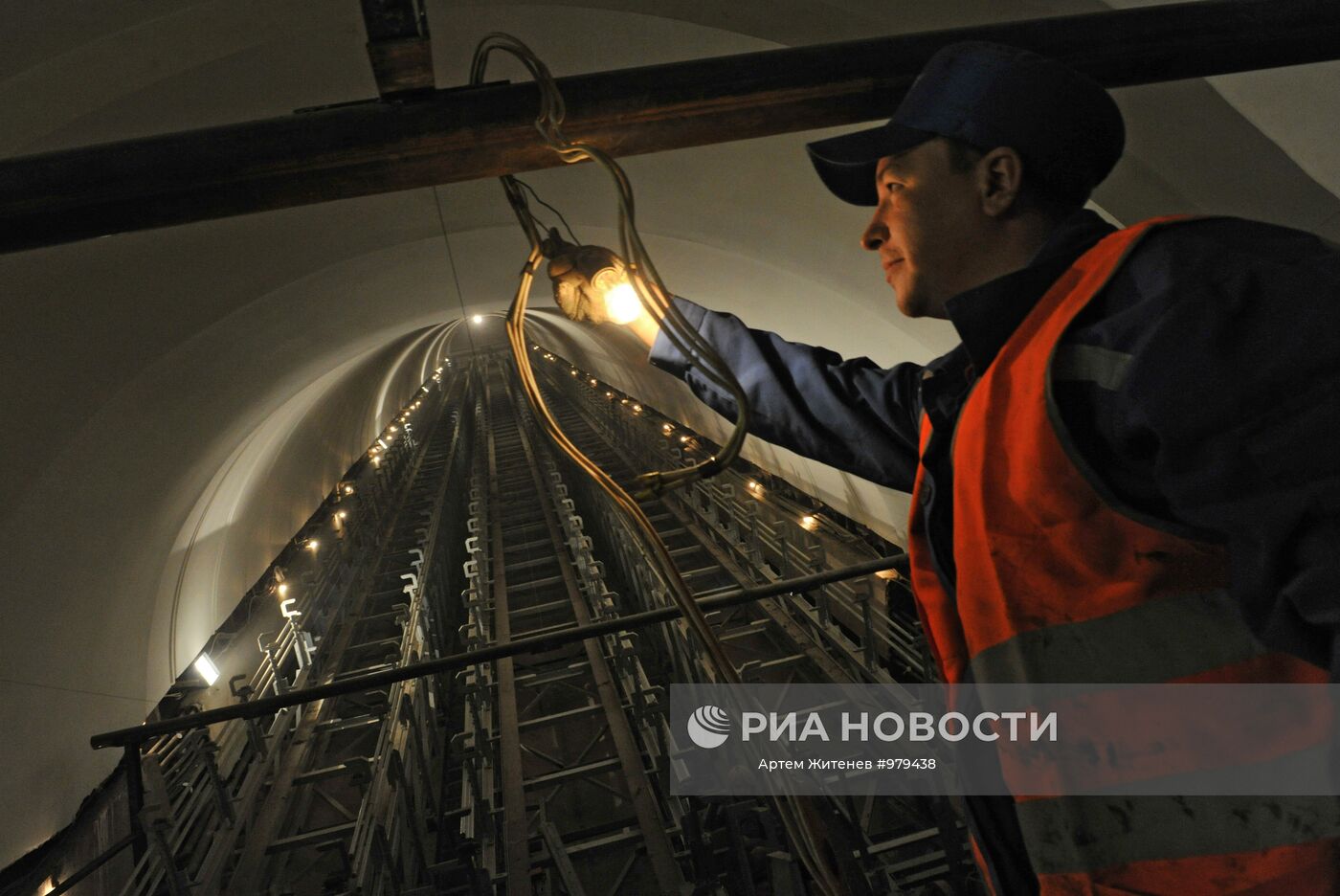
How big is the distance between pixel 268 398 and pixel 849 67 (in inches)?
304

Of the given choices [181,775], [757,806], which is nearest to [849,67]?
[757,806]

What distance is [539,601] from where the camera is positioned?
10.4 metres

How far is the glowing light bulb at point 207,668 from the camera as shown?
861cm

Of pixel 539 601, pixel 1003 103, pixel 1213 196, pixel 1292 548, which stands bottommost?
pixel 1292 548

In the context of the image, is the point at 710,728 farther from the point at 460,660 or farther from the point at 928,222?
the point at 928,222

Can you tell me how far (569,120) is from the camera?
6.16 ft

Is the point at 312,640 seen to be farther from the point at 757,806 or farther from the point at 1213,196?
the point at 1213,196

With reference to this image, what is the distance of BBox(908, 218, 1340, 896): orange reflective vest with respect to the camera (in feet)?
3.73

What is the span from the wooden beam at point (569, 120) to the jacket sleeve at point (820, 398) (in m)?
0.55

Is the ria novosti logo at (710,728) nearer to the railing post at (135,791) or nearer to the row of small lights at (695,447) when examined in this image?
the railing post at (135,791)

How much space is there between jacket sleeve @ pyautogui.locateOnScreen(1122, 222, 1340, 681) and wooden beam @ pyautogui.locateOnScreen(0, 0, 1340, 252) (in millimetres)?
1263

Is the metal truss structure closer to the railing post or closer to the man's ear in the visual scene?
the railing post

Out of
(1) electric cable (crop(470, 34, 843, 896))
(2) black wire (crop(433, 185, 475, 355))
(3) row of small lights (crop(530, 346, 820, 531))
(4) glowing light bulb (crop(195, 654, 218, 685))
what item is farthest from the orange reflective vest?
(4) glowing light bulb (crop(195, 654, 218, 685))

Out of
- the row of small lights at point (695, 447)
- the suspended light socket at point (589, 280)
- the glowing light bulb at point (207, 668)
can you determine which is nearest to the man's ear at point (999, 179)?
the suspended light socket at point (589, 280)
